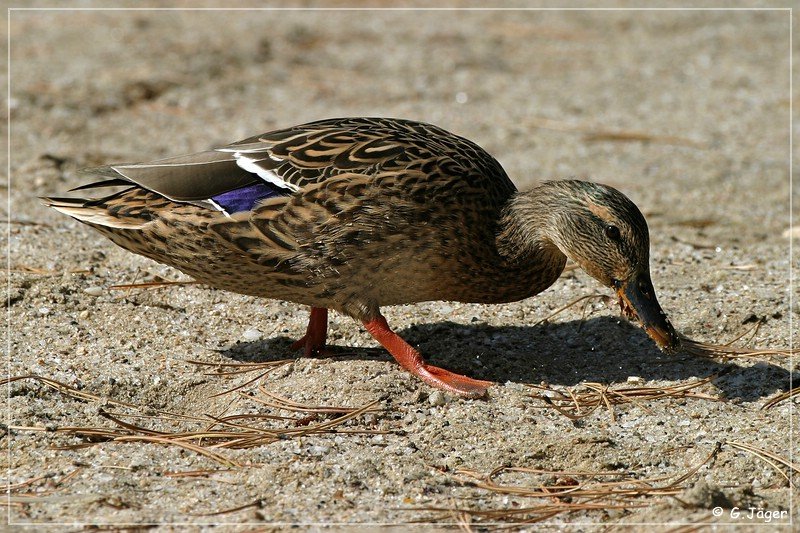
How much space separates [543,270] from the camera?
14.7ft

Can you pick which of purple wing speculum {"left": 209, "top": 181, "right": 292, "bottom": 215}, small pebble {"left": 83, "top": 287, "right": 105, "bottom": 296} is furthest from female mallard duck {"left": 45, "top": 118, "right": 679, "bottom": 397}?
small pebble {"left": 83, "top": 287, "right": 105, "bottom": 296}

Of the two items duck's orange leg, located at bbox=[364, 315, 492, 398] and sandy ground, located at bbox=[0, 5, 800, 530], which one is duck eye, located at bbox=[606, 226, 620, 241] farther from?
duck's orange leg, located at bbox=[364, 315, 492, 398]

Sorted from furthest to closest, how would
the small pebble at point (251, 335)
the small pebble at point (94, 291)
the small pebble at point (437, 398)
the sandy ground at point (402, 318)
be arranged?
1. the small pebble at point (94, 291)
2. the small pebble at point (251, 335)
3. the small pebble at point (437, 398)
4. the sandy ground at point (402, 318)

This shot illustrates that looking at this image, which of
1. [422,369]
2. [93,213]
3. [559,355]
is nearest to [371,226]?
[422,369]

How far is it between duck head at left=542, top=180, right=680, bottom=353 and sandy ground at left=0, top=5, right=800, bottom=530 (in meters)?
0.35

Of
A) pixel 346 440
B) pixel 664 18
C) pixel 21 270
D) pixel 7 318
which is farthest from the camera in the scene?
pixel 664 18

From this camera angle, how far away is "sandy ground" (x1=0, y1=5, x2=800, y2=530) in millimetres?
3541

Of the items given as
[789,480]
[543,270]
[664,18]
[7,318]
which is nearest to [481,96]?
[664,18]

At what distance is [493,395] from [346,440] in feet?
2.35

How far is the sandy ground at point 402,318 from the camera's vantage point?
3541mm

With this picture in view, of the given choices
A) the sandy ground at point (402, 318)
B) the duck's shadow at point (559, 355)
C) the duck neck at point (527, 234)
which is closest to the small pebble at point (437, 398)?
the sandy ground at point (402, 318)

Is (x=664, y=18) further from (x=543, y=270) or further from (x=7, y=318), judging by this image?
(x=7, y=318)

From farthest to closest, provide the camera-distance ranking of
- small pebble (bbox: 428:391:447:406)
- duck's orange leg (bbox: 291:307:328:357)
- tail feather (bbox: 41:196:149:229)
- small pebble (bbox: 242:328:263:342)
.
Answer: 1. small pebble (bbox: 242:328:263:342)
2. duck's orange leg (bbox: 291:307:328:357)
3. tail feather (bbox: 41:196:149:229)
4. small pebble (bbox: 428:391:447:406)

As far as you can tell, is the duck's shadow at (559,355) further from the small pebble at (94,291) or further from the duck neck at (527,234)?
the small pebble at (94,291)
